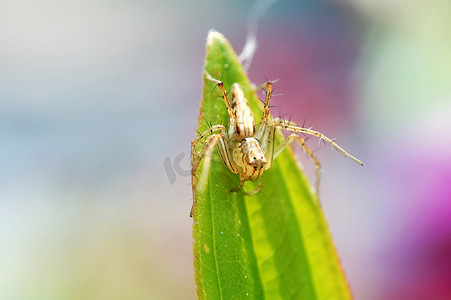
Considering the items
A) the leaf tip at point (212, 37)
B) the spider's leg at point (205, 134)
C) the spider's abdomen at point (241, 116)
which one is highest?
the leaf tip at point (212, 37)

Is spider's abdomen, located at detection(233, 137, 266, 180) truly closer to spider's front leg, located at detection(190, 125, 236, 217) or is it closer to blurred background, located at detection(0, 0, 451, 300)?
spider's front leg, located at detection(190, 125, 236, 217)

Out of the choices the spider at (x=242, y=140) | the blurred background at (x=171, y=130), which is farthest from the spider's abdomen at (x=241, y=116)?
the blurred background at (x=171, y=130)

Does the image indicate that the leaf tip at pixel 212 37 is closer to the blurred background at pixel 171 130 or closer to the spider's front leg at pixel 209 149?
the spider's front leg at pixel 209 149

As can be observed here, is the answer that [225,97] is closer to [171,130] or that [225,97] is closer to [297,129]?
[297,129]

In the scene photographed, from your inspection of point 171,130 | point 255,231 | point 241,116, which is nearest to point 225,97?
point 241,116

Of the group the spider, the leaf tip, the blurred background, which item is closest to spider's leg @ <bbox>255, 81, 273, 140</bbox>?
the spider
